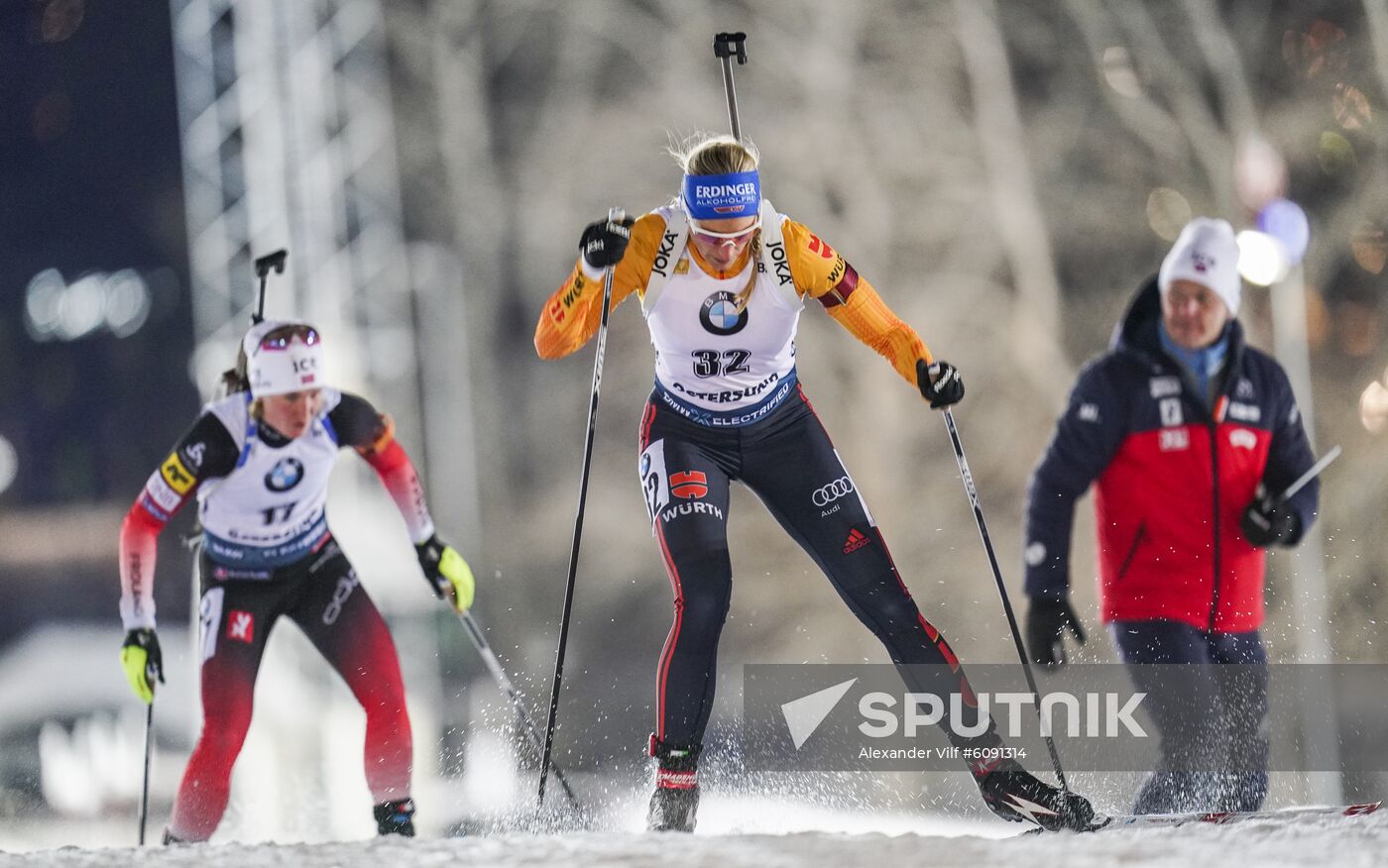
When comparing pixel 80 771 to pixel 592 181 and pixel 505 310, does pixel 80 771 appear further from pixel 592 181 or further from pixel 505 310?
pixel 592 181

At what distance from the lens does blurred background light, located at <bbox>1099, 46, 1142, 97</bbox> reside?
12.3 metres

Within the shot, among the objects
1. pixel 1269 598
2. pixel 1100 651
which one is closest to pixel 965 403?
pixel 1269 598

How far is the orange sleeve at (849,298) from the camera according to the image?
3990 mm

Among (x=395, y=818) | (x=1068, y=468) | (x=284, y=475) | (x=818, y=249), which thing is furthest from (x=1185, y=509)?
(x=284, y=475)

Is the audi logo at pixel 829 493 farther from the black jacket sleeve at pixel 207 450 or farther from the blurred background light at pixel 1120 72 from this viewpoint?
the blurred background light at pixel 1120 72

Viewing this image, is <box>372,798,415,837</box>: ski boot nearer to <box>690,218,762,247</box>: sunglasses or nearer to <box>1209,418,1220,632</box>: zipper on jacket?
<box>690,218,762,247</box>: sunglasses

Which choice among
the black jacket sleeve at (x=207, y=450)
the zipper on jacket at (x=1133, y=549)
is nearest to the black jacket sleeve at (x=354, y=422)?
the black jacket sleeve at (x=207, y=450)

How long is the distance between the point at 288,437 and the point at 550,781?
367 centimetres

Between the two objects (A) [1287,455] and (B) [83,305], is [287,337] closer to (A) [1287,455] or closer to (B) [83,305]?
(A) [1287,455]

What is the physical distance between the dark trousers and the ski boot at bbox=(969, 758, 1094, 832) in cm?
40

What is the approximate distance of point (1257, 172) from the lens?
11375mm

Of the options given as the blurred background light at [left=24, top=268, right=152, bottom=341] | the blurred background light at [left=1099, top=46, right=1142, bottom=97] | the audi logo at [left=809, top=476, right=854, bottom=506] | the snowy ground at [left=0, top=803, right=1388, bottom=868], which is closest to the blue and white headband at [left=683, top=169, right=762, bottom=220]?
the audi logo at [left=809, top=476, right=854, bottom=506]

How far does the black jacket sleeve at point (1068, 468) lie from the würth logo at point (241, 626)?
2305mm

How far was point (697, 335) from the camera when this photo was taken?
4.00m
